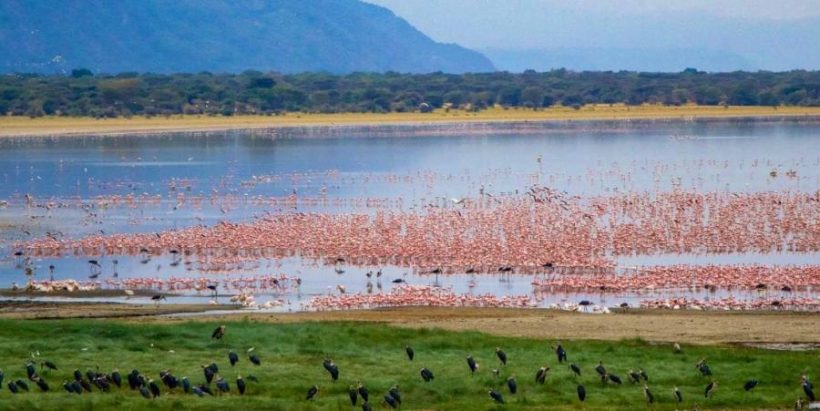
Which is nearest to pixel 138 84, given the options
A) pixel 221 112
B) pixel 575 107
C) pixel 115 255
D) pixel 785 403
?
pixel 221 112

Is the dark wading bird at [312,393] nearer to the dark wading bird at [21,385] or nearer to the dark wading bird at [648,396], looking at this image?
the dark wading bird at [21,385]

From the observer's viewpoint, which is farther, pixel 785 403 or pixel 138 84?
pixel 138 84

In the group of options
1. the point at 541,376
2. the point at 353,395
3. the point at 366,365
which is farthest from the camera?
the point at 366,365

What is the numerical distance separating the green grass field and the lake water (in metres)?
5.88

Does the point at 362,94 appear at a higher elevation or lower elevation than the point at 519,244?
higher

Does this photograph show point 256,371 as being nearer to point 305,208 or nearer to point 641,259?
point 641,259

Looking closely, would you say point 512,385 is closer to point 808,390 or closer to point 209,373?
point 808,390

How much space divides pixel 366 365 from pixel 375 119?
9852 centimetres

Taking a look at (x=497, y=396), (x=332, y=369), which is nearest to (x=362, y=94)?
(x=332, y=369)

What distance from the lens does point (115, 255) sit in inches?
1414

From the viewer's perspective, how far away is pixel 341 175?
61281 millimetres


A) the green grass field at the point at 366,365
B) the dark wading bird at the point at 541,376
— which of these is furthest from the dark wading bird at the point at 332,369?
the dark wading bird at the point at 541,376

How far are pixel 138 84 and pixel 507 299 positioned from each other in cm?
11641

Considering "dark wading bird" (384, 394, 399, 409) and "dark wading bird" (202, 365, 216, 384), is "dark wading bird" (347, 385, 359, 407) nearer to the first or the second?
"dark wading bird" (384, 394, 399, 409)
